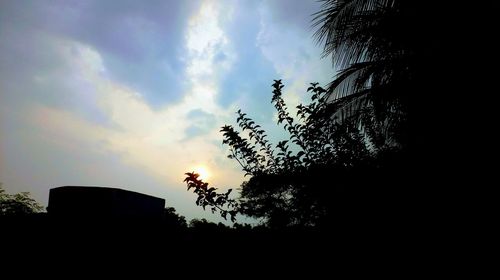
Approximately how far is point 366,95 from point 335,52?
0.88 m

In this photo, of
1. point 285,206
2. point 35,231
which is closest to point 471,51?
point 285,206

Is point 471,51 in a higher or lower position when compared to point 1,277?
higher

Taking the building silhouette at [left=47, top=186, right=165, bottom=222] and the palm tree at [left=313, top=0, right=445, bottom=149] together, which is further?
the building silhouette at [left=47, top=186, right=165, bottom=222]

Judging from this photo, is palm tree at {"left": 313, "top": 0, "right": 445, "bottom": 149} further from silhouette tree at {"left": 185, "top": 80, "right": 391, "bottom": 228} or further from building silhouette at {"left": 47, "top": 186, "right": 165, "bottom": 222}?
building silhouette at {"left": 47, "top": 186, "right": 165, "bottom": 222}

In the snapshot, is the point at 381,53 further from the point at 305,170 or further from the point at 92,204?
the point at 92,204

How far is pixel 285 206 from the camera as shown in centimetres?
407

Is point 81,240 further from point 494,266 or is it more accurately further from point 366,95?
point 366,95

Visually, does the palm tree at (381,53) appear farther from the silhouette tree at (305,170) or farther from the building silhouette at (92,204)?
the building silhouette at (92,204)

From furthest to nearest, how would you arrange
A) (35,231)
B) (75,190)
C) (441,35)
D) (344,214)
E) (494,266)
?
(75,190)
(35,231)
(441,35)
(344,214)
(494,266)

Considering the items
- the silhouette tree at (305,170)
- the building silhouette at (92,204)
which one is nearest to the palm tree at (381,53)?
the silhouette tree at (305,170)

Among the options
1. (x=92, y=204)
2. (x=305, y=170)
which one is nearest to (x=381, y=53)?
(x=305, y=170)

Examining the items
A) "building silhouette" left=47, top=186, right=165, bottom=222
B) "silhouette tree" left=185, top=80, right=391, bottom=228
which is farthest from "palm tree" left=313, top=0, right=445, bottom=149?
"building silhouette" left=47, top=186, right=165, bottom=222

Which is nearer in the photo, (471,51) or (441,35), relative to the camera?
(471,51)

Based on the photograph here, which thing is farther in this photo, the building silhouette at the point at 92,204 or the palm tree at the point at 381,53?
the building silhouette at the point at 92,204
